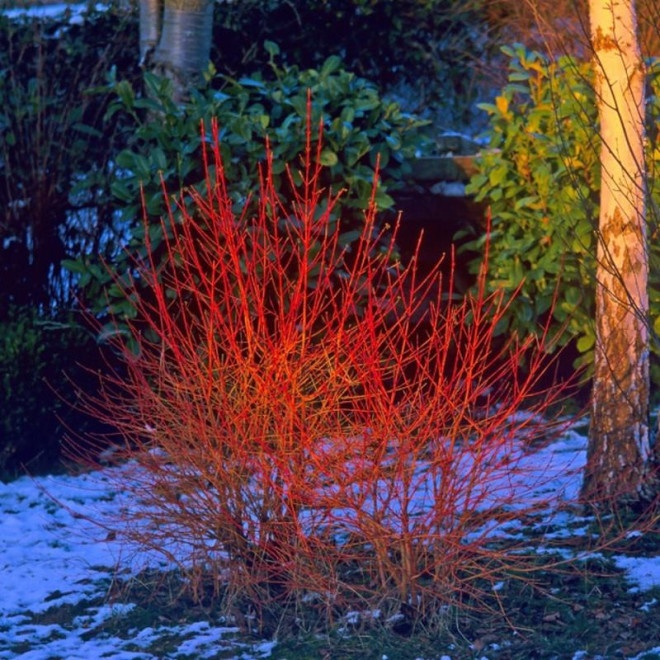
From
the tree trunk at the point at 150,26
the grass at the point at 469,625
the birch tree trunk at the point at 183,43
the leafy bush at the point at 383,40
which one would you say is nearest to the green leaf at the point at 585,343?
the grass at the point at 469,625

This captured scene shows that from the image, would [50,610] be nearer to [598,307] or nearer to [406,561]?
[406,561]

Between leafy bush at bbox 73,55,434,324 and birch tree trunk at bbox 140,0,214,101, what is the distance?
0.51m

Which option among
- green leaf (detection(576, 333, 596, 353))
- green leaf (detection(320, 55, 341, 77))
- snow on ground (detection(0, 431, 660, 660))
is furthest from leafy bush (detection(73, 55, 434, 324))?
green leaf (detection(576, 333, 596, 353))

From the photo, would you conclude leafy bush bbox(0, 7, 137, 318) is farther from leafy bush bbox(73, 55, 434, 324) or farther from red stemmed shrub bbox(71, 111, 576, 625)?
red stemmed shrub bbox(71, 111, 576, 625)

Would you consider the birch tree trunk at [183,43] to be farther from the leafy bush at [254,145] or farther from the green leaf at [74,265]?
the green leaf at [74,265]

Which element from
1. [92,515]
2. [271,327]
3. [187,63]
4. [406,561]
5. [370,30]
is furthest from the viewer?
Answer: [370,30]

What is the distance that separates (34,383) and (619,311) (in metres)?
3.31

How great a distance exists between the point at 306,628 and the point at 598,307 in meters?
2.13

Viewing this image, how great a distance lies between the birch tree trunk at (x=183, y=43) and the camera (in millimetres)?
7438

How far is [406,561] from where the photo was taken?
4348 mm

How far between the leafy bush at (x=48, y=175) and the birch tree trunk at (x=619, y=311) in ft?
10.7

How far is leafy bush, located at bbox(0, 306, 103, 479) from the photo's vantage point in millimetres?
6375

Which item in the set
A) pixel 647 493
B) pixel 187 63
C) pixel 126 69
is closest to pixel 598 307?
pixel 647 493

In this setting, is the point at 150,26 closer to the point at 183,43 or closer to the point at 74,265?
the point at 183,43
